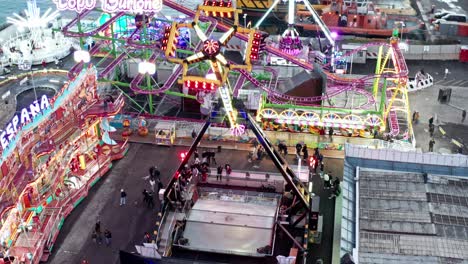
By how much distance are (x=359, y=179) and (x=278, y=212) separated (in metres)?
7.31

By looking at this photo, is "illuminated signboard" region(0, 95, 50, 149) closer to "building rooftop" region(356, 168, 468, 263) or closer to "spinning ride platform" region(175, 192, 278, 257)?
"spinning ride platform" region(175, 192, 278, 257)

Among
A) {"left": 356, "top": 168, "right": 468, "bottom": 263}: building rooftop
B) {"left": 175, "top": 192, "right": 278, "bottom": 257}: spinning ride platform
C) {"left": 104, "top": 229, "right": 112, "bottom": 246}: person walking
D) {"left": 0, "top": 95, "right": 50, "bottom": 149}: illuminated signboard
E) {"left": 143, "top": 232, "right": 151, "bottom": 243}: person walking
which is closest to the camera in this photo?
{"left": 356, "top": 168, "right": 468, "bottom": 263}: building rooftop

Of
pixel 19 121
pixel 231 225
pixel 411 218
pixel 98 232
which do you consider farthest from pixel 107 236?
pixel 411 218

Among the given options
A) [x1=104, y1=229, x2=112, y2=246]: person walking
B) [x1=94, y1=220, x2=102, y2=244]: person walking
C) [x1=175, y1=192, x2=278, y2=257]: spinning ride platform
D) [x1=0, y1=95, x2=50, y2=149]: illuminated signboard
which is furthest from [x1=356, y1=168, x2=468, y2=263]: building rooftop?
[x1=0, y1=95, x2=50, y2=149]: illuminated signboard

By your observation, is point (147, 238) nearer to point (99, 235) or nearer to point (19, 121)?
point (99, 235)

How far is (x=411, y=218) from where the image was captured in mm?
38469

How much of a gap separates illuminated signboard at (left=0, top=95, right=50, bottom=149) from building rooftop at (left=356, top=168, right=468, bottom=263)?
25361mm

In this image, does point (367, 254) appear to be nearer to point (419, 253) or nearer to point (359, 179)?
point (419, 253)

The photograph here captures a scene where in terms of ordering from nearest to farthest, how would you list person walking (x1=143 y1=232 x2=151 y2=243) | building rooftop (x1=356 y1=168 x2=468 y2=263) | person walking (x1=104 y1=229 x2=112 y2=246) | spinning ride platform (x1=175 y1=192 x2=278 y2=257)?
building rooftop (x1=356 y1=168 x2=468 y2=263) → spinning ride platform (x1=175 y1=192 x2=278 y2=257) → person walking (x1=143 y1=232 x2=151 y2=243) → person walking (x1=104 y1=229 x2=112 y2=246)

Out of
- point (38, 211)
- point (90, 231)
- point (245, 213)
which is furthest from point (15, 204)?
point (245, 213)

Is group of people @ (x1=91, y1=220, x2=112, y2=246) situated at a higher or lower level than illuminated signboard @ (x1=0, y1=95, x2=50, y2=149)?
lower

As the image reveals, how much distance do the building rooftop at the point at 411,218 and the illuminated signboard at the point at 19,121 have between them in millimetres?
25361

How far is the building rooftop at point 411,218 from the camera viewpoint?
117 ft

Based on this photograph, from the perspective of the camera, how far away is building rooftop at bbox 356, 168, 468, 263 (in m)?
35.6
